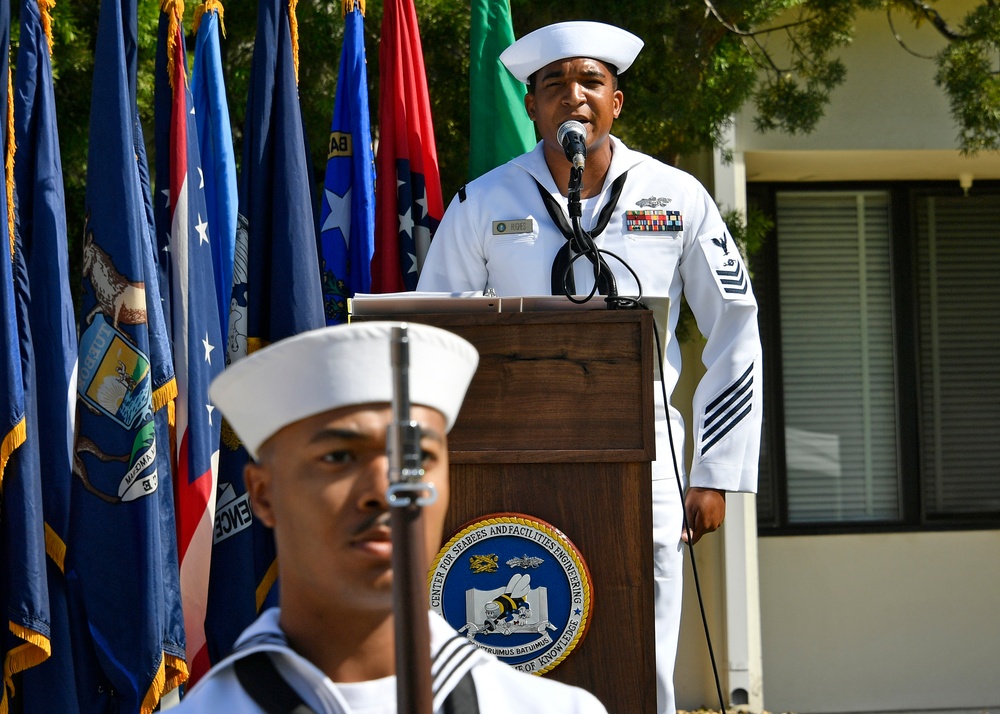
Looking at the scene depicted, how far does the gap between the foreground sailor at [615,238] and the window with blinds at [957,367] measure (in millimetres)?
3781

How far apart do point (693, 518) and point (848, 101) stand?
3.62 meters

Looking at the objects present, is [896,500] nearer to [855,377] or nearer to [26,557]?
[855,377]

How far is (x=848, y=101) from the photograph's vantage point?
6324 mm

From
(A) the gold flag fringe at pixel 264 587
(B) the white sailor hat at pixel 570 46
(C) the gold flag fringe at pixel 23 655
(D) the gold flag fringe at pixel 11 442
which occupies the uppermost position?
(B) the white sailor hat at pixel 570 46

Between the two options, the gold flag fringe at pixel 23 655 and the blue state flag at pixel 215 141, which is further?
the blue state flag at pixel 215 141

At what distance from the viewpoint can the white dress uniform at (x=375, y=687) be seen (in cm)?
143

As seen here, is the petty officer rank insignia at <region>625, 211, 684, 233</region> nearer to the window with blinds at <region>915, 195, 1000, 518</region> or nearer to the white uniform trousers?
the white uniform trousers

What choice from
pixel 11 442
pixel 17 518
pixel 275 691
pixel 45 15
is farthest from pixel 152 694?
pixel 275 691

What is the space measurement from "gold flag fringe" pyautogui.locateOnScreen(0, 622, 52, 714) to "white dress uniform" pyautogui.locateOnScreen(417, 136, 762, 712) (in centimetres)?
133

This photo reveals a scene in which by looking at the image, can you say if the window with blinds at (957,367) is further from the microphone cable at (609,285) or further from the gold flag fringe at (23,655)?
the gold flag fringe at (23,655)

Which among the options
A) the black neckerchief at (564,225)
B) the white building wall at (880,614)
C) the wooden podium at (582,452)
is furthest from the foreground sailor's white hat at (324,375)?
the white building wall at (880,614)

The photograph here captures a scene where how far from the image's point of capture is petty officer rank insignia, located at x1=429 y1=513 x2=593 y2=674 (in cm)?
269

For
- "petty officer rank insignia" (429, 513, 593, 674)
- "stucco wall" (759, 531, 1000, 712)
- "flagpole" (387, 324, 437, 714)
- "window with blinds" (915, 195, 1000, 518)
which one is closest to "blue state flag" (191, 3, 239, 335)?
"petty officer rank insignia" (429, 513, 593, 674)

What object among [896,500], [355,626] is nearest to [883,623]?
[896,500]
